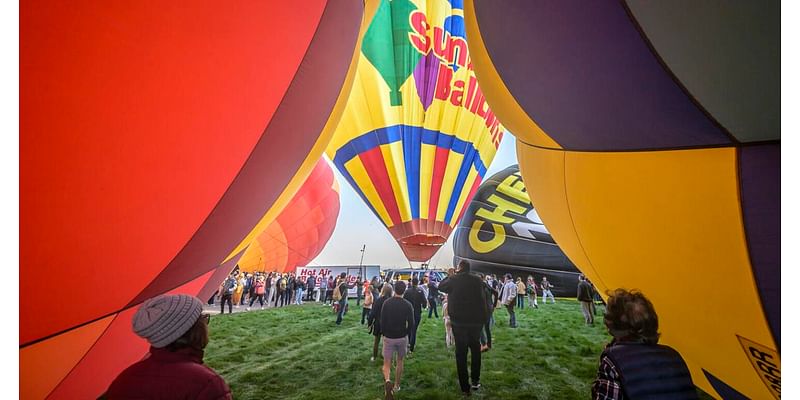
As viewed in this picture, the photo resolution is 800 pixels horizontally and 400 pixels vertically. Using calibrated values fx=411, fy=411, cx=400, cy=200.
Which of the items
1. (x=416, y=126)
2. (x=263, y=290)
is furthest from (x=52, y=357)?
(x=263, y=290)

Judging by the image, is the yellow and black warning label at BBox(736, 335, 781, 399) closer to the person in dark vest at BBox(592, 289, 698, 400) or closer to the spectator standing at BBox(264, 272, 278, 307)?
the person in dark vest at BBox(592, 289, 698, 400)

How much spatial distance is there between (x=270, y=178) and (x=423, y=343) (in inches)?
216

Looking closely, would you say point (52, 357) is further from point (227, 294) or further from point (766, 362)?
point (227, 294)

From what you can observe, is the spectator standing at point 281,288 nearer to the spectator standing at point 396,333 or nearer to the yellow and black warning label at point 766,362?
the spectator standing at point 396,333

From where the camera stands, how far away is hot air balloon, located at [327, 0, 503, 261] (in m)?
9.29

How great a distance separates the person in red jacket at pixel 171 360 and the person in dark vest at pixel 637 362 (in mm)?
1355

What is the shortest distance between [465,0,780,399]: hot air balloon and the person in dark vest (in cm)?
61

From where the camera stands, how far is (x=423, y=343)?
733 cm

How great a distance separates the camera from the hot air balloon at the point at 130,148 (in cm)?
160

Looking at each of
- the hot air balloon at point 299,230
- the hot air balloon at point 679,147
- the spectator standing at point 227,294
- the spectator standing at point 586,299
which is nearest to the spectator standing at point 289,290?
the hot air balloon at point 299,230

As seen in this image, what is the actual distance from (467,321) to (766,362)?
101 inches

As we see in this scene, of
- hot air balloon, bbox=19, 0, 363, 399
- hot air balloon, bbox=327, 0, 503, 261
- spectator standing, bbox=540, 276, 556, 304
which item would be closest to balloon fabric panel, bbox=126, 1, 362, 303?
hot air balloon, bbox=19, 0, 363, 399

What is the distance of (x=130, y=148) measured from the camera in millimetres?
1812
